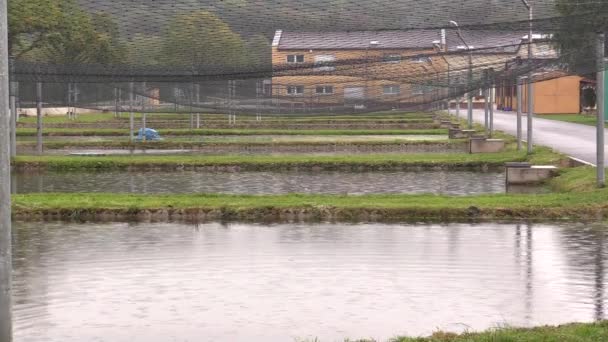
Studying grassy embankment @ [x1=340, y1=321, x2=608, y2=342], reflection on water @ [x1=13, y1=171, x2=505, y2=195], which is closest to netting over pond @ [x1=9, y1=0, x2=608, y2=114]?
reflection on water @ [x1=13, y1=171, x2=505, y2=195]

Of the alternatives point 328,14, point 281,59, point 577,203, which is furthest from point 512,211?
point 328,14

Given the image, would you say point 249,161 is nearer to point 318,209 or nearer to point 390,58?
point 318,209

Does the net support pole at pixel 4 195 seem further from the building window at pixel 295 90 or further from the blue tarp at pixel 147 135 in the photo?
the blue tarp at pixel 147 135

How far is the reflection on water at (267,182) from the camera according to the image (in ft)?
97.3

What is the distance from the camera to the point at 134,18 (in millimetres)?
17578

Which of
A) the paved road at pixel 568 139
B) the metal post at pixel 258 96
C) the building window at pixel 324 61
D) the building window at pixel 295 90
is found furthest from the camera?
the paved road at pixel 568 139

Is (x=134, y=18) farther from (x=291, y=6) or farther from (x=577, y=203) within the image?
(x=577, y=203)

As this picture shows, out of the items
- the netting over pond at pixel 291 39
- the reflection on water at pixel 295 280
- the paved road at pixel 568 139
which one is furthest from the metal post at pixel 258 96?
the reflection on water at pixel 295 280

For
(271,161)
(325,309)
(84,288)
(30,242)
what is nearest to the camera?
(325,309)

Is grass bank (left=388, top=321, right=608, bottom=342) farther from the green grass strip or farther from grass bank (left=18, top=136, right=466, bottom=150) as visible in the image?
grass bank (left=18, top=136, right=466, bottom=150)

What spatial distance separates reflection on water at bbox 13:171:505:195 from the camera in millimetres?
29672

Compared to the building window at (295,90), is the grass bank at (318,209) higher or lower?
lower

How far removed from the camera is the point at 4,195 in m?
10.4

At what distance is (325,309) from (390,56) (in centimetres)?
966
